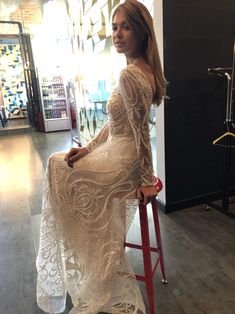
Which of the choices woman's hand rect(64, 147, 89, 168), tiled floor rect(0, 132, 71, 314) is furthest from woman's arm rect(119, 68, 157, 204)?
tiled floor rect(0, 132, 71, 314)

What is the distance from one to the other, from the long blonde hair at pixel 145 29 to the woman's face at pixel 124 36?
2 cm

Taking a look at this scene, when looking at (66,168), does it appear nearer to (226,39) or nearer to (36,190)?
→ (226,39)

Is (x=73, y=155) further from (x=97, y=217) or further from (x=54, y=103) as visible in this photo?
(x=54, y=103)

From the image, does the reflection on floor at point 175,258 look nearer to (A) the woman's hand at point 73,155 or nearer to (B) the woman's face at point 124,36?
(A) the woman's hand at point 73,155

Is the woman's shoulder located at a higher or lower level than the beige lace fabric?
higher

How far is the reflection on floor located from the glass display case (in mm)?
4012

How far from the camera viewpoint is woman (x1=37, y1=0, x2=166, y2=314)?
109cm

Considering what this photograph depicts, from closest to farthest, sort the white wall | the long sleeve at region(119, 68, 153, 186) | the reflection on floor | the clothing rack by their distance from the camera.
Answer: the long sleeve at region(119, 68, 153, 186) < the reflection on floor < the white wall < the clothing rack

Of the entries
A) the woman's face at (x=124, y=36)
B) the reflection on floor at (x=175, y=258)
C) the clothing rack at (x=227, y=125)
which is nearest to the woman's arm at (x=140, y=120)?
the woman's face at (x=124, y=36)

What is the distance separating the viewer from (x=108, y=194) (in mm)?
1233

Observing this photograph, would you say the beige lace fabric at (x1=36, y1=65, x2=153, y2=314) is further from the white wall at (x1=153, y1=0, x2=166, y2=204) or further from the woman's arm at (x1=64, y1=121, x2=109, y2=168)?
the white wall at (x1=153, y1=0, x2=166, y2=204)

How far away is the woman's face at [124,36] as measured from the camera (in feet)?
3.58

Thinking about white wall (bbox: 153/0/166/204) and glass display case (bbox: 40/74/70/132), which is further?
glass display case (bbox: 40/74/70/132)

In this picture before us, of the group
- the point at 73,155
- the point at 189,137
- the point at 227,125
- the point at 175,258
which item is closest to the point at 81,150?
the point at 73,155
